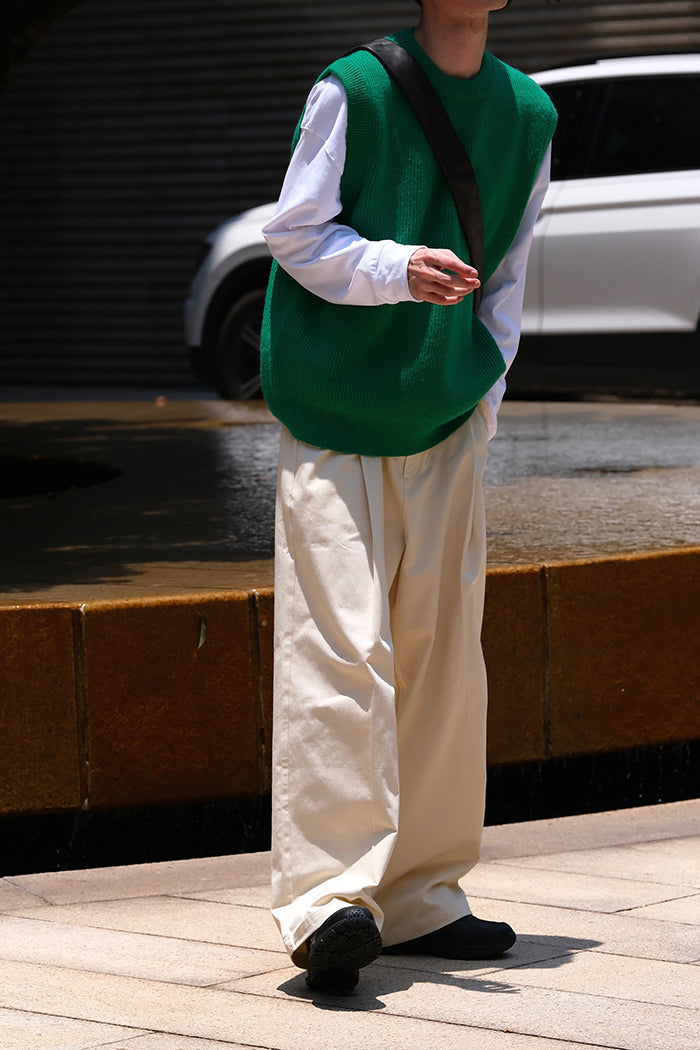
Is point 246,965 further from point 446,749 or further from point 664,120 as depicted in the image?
point 664,120

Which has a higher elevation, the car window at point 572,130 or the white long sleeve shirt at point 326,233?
the white long sleeve shirt at point 326,233

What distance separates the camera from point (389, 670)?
3.07 m

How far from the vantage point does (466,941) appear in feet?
10.6

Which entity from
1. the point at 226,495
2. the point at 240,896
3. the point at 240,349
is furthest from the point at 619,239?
the point at 240,896

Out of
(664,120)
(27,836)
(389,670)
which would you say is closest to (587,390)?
(664,120)

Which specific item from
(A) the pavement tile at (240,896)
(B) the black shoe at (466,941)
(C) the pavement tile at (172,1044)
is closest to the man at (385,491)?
(B) the black shoe at (466,941)

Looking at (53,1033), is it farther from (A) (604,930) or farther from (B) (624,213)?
(B) (624,213)

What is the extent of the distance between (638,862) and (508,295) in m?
1.31

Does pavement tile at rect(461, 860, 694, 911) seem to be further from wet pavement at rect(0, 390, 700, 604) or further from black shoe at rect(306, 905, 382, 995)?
wet pavement at rect(0, 390, 700, 604)

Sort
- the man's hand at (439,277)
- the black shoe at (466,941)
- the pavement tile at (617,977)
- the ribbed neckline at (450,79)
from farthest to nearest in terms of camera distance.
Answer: the black shoe at (466,941)
the ribbed neckline at (450,79)
the pavement tile at (617,977)
the man's hand at (439,277)

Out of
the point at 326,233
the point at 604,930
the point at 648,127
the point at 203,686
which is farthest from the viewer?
the point at 648,127

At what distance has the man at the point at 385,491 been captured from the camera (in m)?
3.02

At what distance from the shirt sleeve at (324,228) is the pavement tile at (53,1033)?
3.98 ft

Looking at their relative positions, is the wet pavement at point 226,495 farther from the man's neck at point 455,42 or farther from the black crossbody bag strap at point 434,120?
the man's neck at point 455,42
